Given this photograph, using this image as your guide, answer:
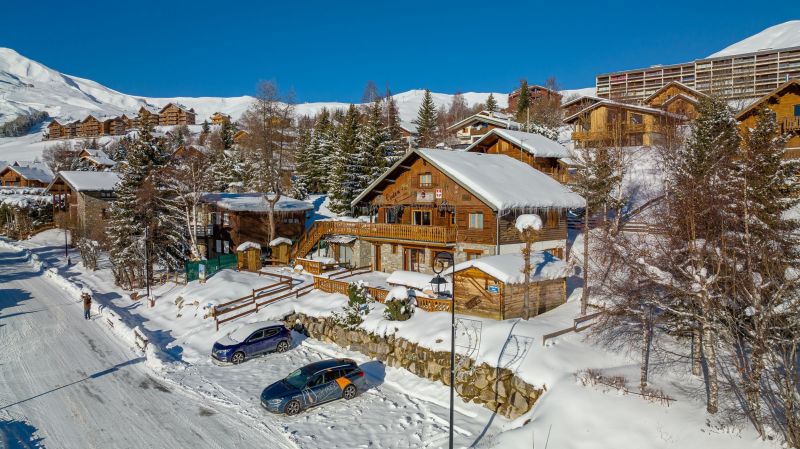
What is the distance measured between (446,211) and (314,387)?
1704 centimetres

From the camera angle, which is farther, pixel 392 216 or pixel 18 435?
pixel 392 216

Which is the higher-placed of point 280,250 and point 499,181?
point 499,181

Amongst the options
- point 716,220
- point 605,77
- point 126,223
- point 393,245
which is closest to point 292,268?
point 393,245

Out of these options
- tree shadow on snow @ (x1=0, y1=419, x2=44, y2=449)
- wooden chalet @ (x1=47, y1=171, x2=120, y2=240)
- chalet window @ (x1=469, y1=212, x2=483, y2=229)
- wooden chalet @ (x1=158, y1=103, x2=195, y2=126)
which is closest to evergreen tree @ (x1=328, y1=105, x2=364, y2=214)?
chalet window @ (x1=469, y1=212, x2=483, y2=229)

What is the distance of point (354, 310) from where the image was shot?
24.9 m

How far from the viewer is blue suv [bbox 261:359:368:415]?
17844 millimetres

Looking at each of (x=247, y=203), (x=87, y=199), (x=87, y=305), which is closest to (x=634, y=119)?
(x=247, y=203)

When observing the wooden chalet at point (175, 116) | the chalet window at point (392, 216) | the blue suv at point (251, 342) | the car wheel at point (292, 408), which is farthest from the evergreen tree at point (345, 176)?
the wooden chalet at point (175, 116)

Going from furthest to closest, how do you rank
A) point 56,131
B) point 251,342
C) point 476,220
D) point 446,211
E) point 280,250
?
point 56,131, point 280,250, point 446,211, point 476,220, point 251,342

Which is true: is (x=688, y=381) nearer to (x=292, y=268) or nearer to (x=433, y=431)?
(x=433, y=431)

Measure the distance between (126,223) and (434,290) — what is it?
2857 cm

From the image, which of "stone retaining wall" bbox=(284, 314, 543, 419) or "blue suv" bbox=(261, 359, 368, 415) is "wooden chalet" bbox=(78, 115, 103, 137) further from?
"blue suv" bbox=(261, 359, 368, 415)

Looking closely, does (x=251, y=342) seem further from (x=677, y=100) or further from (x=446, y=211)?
(x=677, y=100)

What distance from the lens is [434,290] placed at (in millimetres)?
24797
